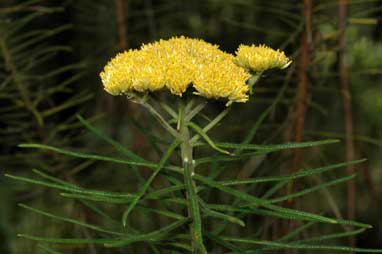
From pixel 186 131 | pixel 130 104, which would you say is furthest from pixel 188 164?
pixel 130 104

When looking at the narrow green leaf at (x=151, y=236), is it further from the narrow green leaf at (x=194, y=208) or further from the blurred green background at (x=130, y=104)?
the blurred green background at (x=130, y=104)

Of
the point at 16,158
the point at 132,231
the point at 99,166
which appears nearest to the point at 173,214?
the point at 132,231

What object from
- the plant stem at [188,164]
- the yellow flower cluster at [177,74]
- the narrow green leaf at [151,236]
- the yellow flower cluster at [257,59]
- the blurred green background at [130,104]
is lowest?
the narrow green leaf at [151,236]

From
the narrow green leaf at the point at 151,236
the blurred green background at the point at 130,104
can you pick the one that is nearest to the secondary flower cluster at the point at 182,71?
the narrow green leaf at the point at 151,236

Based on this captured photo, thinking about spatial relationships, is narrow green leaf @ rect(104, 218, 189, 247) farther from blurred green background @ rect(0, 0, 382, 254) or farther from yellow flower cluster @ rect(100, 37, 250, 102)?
blurred green background @ rect(0, 0, 382, 254)

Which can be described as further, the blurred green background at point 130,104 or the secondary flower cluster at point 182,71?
the blurred green background at point 130,104

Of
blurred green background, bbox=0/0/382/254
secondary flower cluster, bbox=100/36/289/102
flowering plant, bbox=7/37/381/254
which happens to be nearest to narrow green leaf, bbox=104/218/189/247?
flowering plant, bbox=7/37/381/254

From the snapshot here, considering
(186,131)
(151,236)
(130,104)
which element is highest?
(130,104)

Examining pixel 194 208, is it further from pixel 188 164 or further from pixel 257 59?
pixel 257 59
